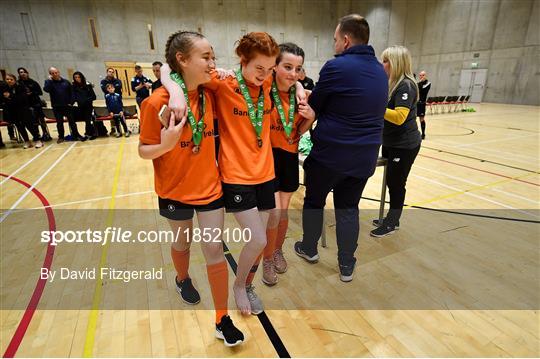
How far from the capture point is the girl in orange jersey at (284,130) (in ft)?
6.19

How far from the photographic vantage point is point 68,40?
56.5 feet

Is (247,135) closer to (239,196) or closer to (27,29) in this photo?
(239,196)

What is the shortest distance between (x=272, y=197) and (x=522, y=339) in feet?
5.98

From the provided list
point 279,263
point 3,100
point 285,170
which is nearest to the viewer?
point 285,170

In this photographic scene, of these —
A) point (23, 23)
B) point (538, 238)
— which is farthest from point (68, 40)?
point (538, 238)

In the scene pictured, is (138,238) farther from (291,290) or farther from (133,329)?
(291,290)

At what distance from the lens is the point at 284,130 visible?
6.68ft

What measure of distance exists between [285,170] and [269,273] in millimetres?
875

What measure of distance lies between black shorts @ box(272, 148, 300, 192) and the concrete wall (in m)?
19.5

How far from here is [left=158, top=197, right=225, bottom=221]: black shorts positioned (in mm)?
1692

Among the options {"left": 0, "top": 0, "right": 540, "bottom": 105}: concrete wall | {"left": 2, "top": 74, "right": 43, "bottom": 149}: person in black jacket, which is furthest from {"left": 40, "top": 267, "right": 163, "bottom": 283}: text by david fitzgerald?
{"left": 0, "top": 0, "right": 540, "bottom": 105}: concrete wall

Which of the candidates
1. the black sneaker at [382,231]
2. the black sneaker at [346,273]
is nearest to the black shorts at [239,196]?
the black sneaker at [346,273]

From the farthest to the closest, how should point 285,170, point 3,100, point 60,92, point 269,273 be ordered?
point 60,92 < point 3,100 < point 269,273 < point 285,170

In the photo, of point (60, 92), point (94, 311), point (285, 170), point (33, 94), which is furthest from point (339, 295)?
point (33, 94)
